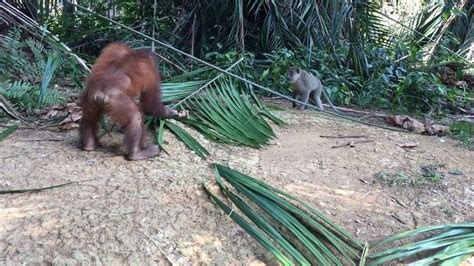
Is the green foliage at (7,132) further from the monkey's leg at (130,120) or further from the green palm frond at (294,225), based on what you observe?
the green palm frond at (294,225)

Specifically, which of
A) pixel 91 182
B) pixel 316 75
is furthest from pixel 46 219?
pixel 316 75

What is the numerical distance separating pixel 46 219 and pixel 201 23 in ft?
17.2

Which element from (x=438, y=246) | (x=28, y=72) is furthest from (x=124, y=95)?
(x=28, y=72)

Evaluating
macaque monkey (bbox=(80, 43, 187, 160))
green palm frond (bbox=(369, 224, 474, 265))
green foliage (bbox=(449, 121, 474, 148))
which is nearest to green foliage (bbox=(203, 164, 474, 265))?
green palm frond (bbox=(369, 224, 474, 265))

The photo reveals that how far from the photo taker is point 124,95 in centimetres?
387

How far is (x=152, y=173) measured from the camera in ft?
12.0

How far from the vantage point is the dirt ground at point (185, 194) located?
2.84 meters

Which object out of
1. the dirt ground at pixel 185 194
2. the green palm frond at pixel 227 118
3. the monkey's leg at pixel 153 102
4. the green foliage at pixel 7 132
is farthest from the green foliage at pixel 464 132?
the green foliage at pixel 7 132

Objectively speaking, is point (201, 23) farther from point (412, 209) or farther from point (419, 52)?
point (412, 209)

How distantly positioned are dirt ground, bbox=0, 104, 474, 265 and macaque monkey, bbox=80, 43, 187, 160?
16cm

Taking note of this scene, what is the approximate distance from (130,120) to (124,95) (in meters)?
0.19

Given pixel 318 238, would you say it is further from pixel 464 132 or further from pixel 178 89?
pixel 464 132

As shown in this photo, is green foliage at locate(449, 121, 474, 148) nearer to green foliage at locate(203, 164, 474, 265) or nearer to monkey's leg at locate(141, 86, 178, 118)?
green foliage at locate(203, 164, 474, 265)

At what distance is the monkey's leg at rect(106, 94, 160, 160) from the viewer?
12.6 ft
